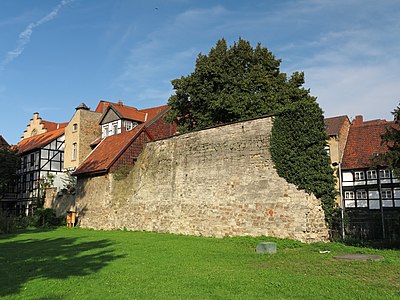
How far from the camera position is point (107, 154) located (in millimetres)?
26438

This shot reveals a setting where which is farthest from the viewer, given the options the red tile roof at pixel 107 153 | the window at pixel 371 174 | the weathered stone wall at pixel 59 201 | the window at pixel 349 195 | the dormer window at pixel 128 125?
the dormer window at pixel 128 125

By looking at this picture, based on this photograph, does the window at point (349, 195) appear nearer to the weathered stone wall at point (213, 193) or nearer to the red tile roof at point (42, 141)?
the weathered stone wall at point (213, 193)

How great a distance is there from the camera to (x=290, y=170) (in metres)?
15.7

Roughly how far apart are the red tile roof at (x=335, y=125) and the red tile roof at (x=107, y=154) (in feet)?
52.3

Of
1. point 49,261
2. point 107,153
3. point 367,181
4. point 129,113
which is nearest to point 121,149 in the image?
point 107,153

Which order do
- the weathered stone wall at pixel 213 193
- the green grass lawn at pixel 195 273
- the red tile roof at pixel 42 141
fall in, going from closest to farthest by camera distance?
1. the green grass lawn at pixel 195 273
2. the weathered stone wall at pixel 213 193
3. the red tile roof at pixel 42 141

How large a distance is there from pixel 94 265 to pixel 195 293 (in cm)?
440

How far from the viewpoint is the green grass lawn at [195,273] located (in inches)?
285

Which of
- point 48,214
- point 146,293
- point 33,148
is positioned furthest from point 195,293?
point 33,148

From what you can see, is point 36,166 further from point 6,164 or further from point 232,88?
point 232,88

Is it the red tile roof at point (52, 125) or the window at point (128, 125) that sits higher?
the red tile roof at point (52, 125)

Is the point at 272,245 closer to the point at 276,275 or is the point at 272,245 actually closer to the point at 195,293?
the point at 276,275

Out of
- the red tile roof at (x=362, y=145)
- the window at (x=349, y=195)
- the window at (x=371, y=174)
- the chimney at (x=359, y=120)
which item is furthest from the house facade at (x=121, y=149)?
the chimney at (x=359, y=120)

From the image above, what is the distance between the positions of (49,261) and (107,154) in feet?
50.8
